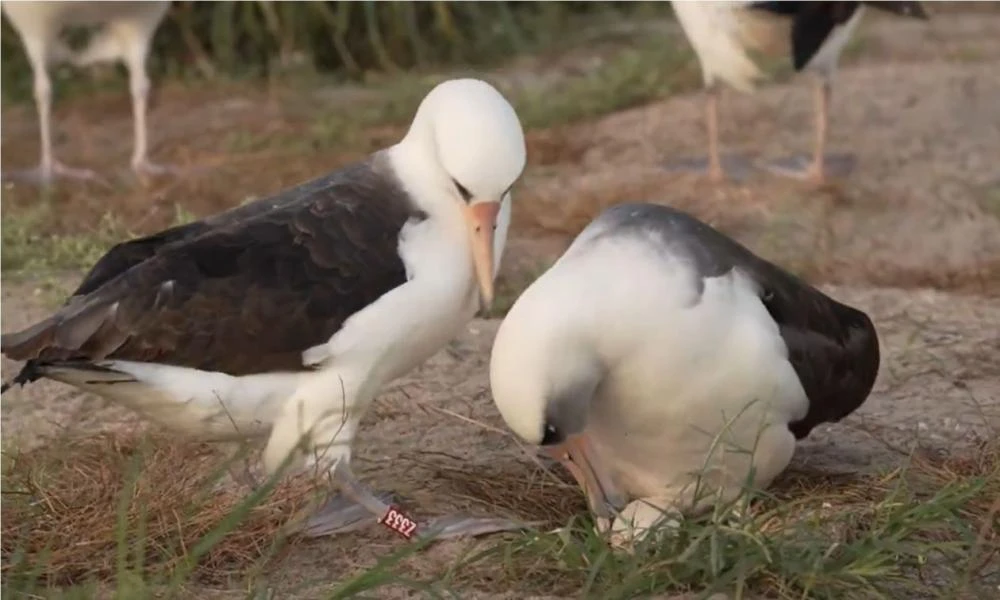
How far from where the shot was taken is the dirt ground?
13.5ft

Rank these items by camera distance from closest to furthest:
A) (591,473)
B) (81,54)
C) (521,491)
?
(591,473)
(521,491)
(81,54)

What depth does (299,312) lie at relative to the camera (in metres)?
3.55

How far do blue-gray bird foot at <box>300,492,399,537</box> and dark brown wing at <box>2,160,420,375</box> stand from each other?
325 millimetres

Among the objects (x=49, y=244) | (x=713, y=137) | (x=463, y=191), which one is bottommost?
(x=713, y=137)

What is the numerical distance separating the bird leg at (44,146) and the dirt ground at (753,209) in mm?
166

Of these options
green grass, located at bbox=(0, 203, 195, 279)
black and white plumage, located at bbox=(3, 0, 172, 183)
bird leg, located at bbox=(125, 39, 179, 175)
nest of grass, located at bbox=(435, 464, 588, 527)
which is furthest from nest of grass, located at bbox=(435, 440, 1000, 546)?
black and white plumage, located at bbox=(3, 0, 172, 183)

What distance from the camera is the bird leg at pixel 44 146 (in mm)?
7523

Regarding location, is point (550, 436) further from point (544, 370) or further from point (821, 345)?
point (821, 345)

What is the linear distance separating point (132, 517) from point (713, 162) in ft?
14.0

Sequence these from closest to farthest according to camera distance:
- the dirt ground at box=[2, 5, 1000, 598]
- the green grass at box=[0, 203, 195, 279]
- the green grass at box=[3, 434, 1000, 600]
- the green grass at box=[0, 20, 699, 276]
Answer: the green grass at box=[3, 434, 1000, 600], the dirt ground at box=[2, 5, 1000, 598], the green grass at box=[0, 203, 195, 279], the green grass at box=[0, 20, 699, 276]

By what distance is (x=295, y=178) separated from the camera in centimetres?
737

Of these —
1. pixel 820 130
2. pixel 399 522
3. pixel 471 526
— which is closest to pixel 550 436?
pixel 471 526

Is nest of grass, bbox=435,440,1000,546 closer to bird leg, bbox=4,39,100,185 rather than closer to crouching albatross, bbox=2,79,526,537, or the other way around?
crouching albatross, bbox=2,79,526,537

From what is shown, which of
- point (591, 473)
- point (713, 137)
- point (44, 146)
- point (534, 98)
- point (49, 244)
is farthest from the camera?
point (534, 98)
